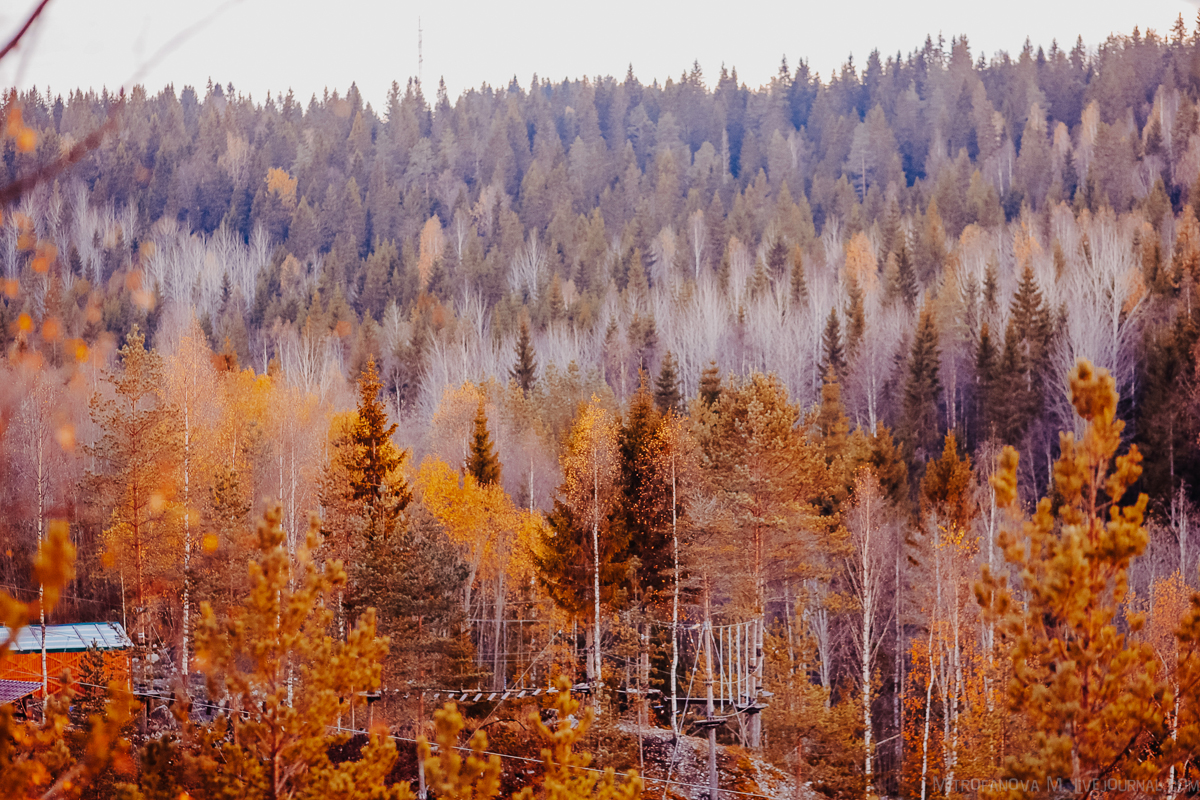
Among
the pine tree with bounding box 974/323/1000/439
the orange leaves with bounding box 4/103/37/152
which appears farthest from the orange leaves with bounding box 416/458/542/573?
the orange leaves with bounding box 4/103/37/152

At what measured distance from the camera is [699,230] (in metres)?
74.1

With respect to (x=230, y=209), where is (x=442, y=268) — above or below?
below

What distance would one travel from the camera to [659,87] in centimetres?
10612

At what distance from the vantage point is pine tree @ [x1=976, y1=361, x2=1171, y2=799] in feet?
19.2

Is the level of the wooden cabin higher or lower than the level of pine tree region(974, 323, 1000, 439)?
lower

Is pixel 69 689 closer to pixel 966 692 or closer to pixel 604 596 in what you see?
pixel 604 596

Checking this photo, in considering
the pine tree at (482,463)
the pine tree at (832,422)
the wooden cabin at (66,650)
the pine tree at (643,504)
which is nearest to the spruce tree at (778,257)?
the pine tree at (832,422)

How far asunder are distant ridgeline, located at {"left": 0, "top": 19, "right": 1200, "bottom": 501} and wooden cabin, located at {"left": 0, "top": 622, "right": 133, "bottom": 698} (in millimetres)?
14199

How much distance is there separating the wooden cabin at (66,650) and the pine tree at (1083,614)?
16.9m

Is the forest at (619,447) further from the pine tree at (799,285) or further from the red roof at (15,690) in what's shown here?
the red roof at (15,690)

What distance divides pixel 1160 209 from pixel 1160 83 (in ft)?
96.9

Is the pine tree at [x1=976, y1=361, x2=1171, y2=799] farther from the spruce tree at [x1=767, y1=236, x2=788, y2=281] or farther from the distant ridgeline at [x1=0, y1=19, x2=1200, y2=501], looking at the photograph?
the spruce tree at [x1=767, y1=236, x2=788, y2=281]

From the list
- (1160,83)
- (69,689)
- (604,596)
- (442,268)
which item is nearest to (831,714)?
(604,596)

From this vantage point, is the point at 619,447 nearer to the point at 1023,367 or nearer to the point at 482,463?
the point at 482,463
